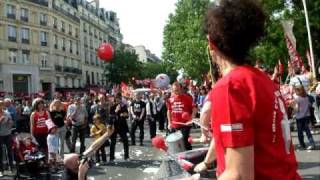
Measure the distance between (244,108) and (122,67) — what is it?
80.2m

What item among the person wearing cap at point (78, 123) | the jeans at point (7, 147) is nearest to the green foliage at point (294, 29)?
the person wearing cap at point (78, 123)

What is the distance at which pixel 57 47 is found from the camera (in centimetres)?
7656

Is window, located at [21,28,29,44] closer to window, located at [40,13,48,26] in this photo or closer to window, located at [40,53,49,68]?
window, located at [40,53,49,68]

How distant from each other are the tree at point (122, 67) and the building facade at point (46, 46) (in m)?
6.19

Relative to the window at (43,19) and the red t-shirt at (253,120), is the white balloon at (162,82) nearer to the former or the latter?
the red t-shirt at (253,120)

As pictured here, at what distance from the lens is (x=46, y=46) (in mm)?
72125

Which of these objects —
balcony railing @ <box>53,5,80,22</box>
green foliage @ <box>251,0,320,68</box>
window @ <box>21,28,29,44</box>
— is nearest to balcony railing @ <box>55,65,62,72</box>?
balcony railing @ <box>53,5,80,22</box>

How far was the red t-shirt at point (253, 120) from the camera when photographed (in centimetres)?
211

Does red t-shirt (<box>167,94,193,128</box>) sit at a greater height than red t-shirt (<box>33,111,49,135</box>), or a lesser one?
greater

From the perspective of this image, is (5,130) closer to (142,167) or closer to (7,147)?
(7,147)

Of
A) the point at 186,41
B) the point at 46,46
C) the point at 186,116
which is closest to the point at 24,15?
the point at 46,46

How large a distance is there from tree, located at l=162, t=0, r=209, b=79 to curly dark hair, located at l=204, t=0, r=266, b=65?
1593 inches

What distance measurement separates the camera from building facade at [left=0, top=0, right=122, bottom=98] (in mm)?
64062

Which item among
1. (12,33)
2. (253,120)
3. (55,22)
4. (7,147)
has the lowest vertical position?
(7,147)
